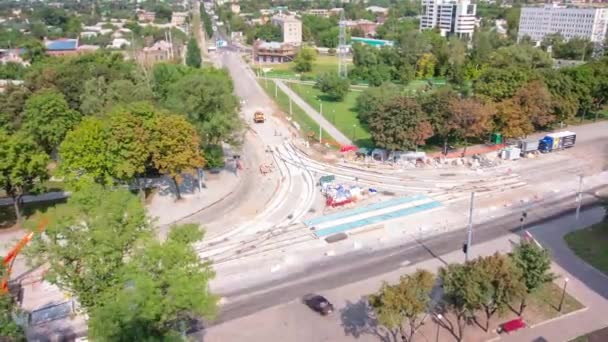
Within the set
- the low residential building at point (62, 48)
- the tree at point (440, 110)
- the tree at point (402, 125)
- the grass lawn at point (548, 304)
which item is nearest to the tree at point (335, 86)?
the tree at point (440, 110)

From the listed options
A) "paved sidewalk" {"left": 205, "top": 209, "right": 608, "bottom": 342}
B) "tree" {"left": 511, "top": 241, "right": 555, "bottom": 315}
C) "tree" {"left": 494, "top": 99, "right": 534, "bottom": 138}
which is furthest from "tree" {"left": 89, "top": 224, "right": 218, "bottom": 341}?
"tree" {"left": 494, "top": 99, "right": 534, "bottom": 138}

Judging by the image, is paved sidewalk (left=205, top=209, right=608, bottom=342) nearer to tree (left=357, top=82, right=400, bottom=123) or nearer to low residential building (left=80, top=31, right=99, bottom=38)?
tree (left=357, top=82, right=400, bottom=123)

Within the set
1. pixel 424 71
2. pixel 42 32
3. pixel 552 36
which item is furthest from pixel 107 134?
pixel 42 32

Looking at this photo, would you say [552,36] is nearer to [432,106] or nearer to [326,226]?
[432,106]

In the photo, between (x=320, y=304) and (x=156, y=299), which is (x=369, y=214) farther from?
(x=156, y=299)

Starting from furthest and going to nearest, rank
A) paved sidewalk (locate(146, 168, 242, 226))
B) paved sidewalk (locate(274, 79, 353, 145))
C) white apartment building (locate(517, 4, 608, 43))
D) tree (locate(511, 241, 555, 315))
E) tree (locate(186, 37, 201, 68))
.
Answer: white apartment building (locate(517, 4, 608, 43)) → tree (locate(186, 37, 201, 68)) → paved sidewalk (locate(274, 79, 353, 145)) → paved sidewalk (locate(146, 168, 242, 226)) → tree (locate(511, 241, 555, 315))
